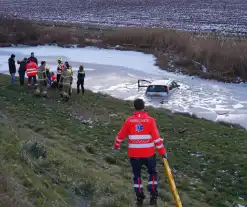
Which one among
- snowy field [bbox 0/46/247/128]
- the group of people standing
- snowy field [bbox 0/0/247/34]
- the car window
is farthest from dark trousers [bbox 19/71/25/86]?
snowy field [bbox 0/0/247/34]

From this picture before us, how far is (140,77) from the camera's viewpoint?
29.3 metres

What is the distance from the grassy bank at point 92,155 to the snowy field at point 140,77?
2620mm

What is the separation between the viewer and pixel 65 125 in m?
14.6

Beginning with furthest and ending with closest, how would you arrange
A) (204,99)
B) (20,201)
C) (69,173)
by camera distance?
(204,99) → (69,173) → (20,201)

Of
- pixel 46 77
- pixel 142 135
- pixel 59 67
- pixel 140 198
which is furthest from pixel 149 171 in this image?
pixel 59 67

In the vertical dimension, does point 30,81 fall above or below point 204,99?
above

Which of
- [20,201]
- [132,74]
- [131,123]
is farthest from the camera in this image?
[132,74]

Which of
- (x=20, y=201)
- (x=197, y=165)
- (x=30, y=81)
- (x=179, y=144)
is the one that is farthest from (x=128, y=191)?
(x=30, y=81)

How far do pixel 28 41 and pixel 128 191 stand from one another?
40855mm

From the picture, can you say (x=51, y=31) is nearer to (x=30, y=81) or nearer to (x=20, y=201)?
(x=30, y=81)

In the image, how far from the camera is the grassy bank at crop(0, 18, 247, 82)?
3056cm

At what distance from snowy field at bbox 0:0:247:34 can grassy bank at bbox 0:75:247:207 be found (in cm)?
3365

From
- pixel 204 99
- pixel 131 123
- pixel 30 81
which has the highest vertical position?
pixel 131 123

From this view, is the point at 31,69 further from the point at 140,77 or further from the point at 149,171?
the point at 149,171
